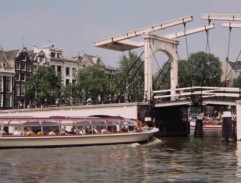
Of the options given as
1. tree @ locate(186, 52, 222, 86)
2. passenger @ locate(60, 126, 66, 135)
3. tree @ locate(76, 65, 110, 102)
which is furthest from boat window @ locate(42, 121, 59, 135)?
tree @ locate(186, 52, 222, 86)

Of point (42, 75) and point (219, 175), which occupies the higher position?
point (42, 75)

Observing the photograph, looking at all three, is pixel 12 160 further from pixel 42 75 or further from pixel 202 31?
pixel 42 75

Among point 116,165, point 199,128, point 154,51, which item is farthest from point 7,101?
point 116,165

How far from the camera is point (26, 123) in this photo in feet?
97.5

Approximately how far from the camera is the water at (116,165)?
1681 centimetres

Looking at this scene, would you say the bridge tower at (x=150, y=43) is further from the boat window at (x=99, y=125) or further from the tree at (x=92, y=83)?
A: the tree at (x=92, y=83)

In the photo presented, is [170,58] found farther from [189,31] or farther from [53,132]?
[53,132]

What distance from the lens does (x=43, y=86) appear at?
68.1m

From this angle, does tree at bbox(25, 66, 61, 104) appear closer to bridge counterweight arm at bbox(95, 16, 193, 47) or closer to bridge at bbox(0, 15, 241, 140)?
bridge at bbox(0, 15, 241, 140)

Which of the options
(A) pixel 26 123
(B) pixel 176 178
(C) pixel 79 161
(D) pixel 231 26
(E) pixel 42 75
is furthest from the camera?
(E) pixel 42 75

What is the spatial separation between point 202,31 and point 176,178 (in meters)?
25.6

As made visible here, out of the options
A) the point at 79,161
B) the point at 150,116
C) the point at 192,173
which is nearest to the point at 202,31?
the point at 150,116

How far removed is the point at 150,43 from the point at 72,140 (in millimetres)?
14204

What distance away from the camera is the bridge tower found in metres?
40.6
